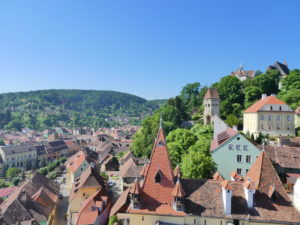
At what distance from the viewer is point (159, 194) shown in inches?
884

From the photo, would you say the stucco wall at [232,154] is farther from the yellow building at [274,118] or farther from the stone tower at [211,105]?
the stone tower at [211,105]

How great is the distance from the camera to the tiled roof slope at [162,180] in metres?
22.3

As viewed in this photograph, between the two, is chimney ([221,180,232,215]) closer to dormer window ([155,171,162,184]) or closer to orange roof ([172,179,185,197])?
orange roof ([172,179,185,197])

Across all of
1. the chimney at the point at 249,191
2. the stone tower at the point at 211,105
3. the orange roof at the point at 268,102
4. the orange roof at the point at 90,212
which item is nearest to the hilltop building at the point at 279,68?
the stone tower at the point at 211,105

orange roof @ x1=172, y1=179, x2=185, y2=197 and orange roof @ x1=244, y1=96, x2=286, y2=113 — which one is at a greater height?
orange roof @ x1=244, y1=96, x2=286, y2=113

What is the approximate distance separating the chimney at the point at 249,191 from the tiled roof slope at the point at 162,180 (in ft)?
22.3

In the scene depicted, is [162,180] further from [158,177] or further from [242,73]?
[242,73]

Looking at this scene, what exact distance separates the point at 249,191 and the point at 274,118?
36.5m

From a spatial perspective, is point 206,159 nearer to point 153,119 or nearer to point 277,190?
point 277,190

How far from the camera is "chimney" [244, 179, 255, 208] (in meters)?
21.1

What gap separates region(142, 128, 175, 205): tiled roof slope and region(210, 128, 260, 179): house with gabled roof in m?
14.4

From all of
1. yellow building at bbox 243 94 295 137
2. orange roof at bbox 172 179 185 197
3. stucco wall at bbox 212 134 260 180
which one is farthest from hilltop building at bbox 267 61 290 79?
orange roof at bbox 172 179 185 197

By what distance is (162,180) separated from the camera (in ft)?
74.5

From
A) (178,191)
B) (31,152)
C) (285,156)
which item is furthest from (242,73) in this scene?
(31,152)
